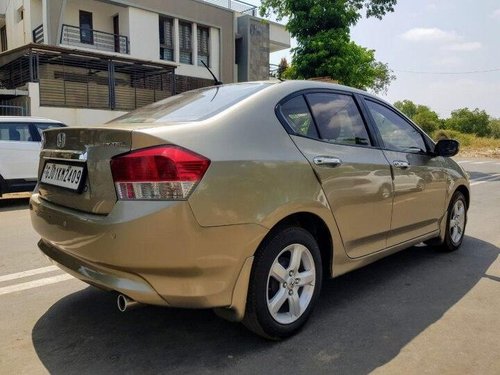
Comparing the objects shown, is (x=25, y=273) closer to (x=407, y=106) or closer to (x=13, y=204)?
(x=13, y=204)

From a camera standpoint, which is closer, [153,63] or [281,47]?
[153,63]

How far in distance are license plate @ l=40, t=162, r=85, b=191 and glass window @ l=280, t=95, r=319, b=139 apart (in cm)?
132

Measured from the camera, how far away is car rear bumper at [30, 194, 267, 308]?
2414mm

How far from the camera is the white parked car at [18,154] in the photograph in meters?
8.64

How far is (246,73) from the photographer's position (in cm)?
3025

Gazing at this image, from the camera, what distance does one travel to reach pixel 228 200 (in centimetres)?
255

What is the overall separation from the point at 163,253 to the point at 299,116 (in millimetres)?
1382

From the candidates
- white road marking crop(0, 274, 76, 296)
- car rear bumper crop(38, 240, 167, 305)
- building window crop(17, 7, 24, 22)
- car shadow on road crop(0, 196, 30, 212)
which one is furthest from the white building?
car rear bumper crop(38, 240, 167, 305)

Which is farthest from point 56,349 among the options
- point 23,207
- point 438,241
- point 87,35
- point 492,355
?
point 87,35

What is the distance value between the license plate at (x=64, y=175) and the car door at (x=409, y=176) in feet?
7.64

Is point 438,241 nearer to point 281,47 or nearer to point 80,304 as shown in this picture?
point 80,304

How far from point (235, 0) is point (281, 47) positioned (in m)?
5.69

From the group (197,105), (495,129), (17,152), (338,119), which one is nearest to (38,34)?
(17,152)

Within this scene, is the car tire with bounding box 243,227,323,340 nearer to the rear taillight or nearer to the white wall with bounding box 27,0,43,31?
the rear taillight
